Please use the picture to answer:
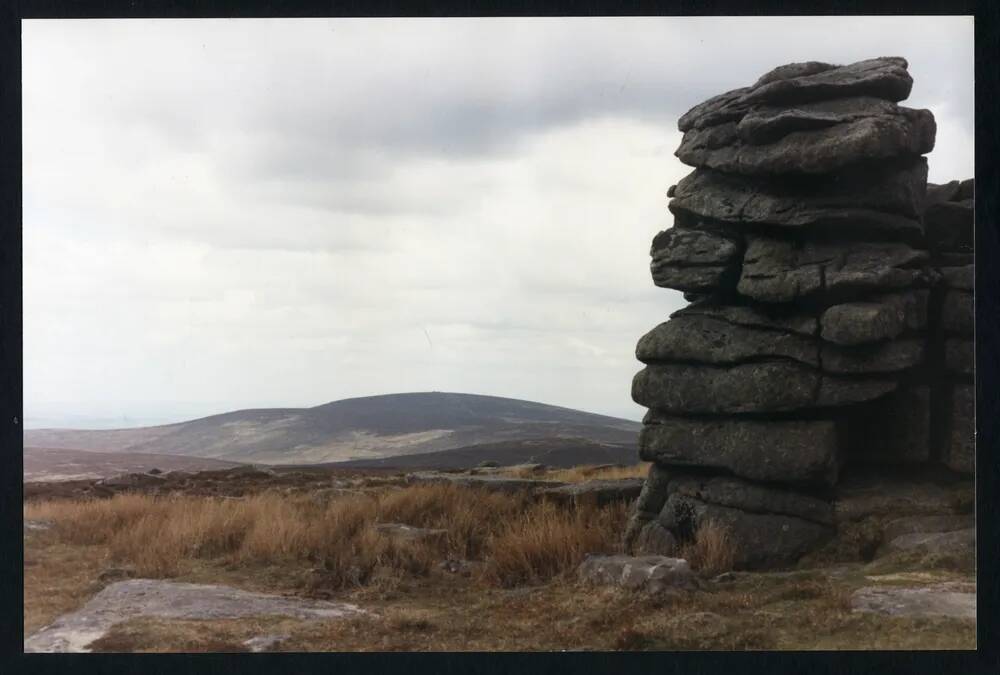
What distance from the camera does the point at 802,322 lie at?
1117cm

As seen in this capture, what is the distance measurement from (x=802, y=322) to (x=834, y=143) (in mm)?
2152

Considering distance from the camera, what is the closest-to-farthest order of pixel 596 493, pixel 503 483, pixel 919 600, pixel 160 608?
pixel 919 600, pixel 160 608, pixel 596 493, pixel 503 483

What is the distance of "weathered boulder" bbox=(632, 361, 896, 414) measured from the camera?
10.9m

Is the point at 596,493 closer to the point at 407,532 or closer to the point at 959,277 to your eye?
the point at 407,532

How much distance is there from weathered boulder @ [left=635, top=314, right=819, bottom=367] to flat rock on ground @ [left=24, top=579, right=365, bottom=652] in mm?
5061

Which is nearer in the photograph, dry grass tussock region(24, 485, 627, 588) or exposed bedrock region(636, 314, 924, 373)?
dry grass tussock region(24, 485, 627, 588)

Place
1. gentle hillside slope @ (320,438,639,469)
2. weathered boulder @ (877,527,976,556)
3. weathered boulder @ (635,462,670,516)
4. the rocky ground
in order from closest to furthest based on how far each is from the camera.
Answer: the rocky ground → weathered boulder @ (877,527,976,556) → weathered boulder @ (635,462,670,516) → gentle hillside slope @ (320,438,639,469)

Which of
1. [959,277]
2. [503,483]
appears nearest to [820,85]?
[959,277]


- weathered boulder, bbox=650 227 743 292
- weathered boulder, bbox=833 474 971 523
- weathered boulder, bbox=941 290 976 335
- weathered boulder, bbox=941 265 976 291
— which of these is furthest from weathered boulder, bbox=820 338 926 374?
weathered boulder, bbox=650 227 743 292

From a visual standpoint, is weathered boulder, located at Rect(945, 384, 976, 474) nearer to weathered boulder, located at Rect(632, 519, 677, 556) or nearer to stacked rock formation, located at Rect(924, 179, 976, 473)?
stacked rock formation, located at Rect(924, 179, 976, 473)

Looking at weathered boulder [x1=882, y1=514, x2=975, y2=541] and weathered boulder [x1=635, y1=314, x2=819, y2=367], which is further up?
weathered boulder [x1=635, y1=314, x2=819, y2=367]

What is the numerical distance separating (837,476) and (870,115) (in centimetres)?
433
